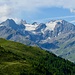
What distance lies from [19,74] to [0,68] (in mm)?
14462

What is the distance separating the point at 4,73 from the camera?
192 metres

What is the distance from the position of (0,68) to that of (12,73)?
9373mm

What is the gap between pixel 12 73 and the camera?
200m

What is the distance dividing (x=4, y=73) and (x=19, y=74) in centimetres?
1194

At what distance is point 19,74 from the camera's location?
650 feet

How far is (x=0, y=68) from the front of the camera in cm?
19950

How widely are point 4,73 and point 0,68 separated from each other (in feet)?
29.6

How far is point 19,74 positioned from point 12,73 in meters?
5.34
